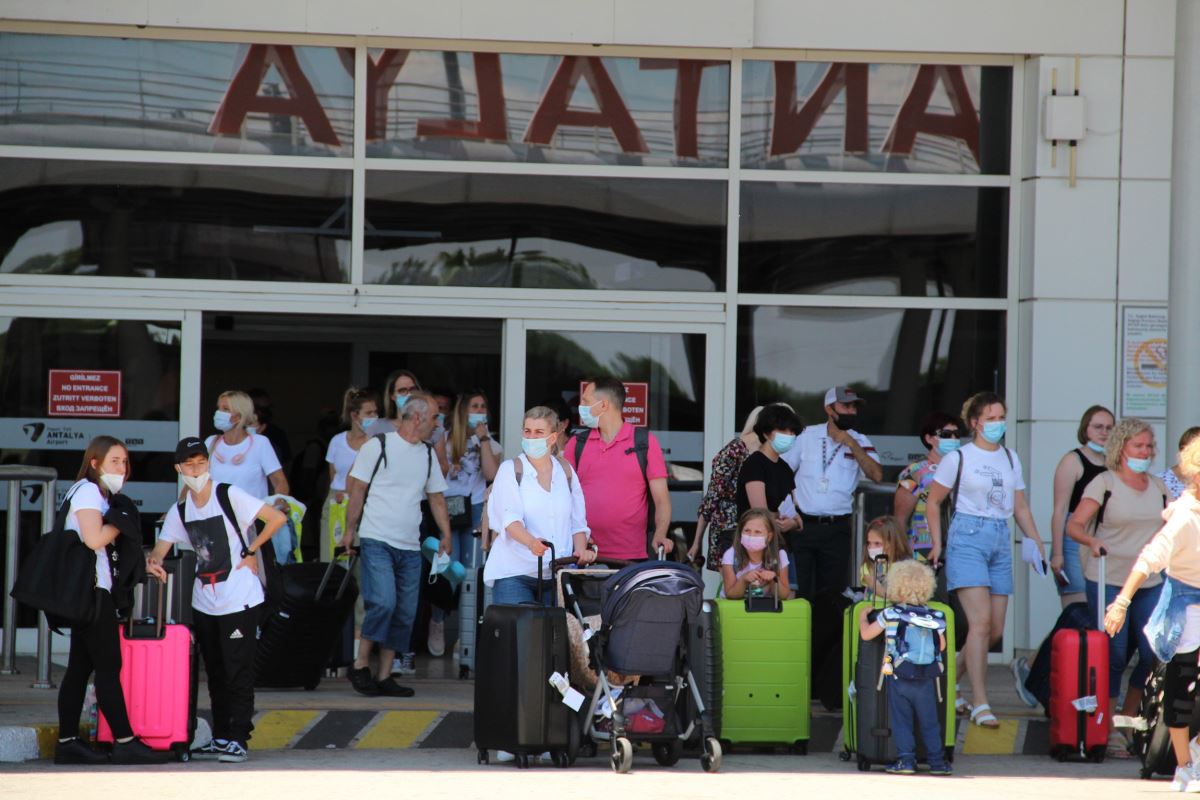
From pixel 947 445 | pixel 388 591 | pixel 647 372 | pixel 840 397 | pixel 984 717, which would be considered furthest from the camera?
pixel 647 372

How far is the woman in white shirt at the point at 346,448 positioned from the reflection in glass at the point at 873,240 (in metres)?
2.73

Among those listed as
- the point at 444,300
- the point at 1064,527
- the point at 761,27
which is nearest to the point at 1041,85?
the point at 761,27

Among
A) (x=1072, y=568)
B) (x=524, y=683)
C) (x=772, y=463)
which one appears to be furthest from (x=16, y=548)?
(x=1072, y=568)

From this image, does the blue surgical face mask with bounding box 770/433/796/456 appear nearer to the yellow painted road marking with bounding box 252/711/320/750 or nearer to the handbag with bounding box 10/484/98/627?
the yellow painted road marking with bounding box 252/711/320/750

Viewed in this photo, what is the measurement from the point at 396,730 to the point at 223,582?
1374 millimetres

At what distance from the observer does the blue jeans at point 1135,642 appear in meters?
8.95

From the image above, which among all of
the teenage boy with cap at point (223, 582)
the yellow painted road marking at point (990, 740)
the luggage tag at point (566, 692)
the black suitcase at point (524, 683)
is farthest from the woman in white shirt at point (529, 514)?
the yellow painted road marking at point (990, 740)

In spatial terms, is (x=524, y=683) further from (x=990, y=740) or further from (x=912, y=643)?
(x=990, y=740)

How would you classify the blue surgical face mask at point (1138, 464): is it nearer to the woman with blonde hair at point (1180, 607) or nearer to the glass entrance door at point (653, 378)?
the woman with blonde hair at point (1180, 607)

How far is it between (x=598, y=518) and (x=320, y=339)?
27.4 ft

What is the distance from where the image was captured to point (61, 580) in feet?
25.8

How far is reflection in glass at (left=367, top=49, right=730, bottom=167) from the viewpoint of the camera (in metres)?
11.8

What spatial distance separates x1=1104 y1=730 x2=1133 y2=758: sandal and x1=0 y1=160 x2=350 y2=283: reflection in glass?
5799 mm

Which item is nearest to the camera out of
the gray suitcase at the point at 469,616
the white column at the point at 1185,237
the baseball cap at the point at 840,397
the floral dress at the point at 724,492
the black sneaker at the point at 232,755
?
the black sneaker at the point at 232,755
